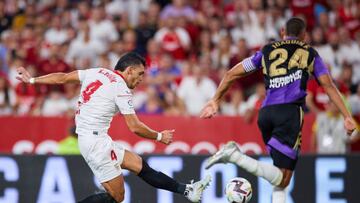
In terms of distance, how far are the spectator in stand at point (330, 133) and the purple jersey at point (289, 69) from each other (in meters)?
5.60

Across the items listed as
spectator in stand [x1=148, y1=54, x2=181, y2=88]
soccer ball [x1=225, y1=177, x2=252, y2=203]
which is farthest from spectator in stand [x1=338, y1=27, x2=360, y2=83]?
soccer ball [x1=225, y1=177, x2=252, y2=203]

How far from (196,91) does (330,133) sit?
8.33 ft

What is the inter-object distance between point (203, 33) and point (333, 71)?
2.53 meters

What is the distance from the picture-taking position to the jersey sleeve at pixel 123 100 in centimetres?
1082

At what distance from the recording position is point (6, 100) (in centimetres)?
1777

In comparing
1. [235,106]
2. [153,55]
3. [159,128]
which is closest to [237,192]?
[159,128]

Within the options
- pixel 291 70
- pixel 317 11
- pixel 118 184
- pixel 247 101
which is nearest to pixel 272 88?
pixel 291 70

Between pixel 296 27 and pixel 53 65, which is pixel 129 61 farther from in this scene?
pixel 53 65

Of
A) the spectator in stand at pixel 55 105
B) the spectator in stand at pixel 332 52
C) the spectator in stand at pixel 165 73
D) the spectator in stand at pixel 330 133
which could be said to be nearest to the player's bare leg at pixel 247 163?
the spectator in stand at pixel 330 133

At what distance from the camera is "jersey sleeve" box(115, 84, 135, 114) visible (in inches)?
426

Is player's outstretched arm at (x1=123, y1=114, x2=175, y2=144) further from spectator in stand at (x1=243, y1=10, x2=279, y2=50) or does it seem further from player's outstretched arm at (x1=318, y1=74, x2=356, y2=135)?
spectator in stand at (x1=243, y1=10, x2=279, y2=50)

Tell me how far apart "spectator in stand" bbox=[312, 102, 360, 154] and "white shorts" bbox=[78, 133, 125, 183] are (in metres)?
6.25

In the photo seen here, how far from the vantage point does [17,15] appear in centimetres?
2045

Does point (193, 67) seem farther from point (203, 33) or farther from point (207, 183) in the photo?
point (207, 183)
